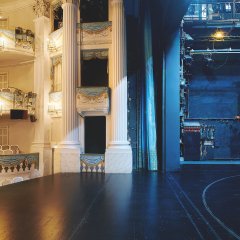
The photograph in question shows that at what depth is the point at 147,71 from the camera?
424 inches

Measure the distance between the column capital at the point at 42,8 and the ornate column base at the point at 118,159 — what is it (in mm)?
6643

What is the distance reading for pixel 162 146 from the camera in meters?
10.7

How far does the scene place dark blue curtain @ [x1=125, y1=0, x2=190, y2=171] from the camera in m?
10.7

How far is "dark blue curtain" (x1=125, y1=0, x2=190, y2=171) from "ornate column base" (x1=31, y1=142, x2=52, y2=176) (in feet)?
12.5

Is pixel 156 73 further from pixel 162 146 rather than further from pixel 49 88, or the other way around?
pixel 49 88

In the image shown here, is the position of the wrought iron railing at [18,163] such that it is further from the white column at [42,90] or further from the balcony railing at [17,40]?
the balcony railing at [17,40]

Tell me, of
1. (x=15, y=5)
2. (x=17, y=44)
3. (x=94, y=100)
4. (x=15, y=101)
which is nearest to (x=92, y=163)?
(x=94, y=100)

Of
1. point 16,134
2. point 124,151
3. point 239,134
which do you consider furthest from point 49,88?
point 239,134

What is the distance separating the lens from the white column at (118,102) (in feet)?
34.7

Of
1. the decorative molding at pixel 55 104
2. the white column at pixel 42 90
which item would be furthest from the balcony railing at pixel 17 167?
the decorative molding at pixel 55 104

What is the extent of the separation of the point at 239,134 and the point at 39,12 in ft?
32.8

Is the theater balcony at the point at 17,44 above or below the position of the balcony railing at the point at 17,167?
above

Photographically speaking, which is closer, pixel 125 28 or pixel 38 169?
pixel 125 28

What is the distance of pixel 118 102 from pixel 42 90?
403 centimetres
